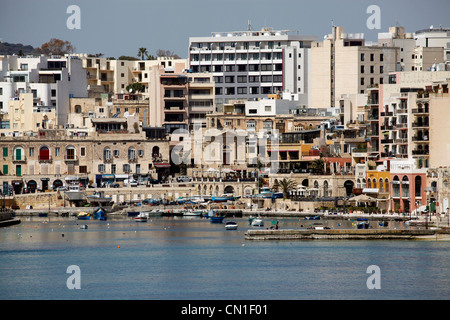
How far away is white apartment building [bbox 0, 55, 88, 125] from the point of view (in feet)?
517

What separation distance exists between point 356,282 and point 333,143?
6410 cm

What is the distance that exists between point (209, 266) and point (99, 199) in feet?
178

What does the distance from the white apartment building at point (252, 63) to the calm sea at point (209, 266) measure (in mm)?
65939

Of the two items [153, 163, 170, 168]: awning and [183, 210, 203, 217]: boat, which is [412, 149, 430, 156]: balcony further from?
[153, 163, 170, 168]: awning

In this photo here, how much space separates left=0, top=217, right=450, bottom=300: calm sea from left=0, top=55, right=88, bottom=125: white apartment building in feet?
154

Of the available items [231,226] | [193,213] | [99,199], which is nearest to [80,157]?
[99,199]

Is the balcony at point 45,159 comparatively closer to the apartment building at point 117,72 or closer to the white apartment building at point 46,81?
the white apartment building at point 46,81

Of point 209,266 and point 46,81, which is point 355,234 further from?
point 46,81

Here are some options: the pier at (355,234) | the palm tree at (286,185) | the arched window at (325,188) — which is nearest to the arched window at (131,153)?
the palm tree at (286,185)

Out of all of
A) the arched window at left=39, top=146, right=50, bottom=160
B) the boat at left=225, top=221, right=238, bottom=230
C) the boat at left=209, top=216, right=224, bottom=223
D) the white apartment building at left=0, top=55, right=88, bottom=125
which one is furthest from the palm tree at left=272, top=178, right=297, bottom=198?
the white apartment building at left=0, top=55, right=88, bottom=125

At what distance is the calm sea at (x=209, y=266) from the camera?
243 feet

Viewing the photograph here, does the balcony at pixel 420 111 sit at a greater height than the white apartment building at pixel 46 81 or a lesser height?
lesser

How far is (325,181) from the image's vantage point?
434 ft

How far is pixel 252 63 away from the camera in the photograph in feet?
579
